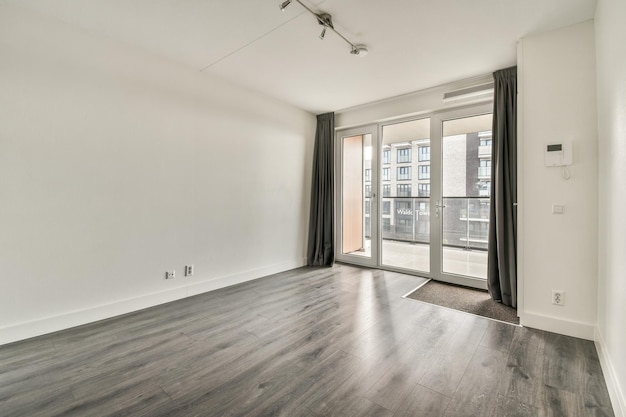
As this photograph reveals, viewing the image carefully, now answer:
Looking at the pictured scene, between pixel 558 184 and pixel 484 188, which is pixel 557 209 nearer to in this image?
pixel 558 184

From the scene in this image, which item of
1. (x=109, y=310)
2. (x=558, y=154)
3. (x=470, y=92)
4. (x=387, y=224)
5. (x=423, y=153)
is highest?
(x=470, y=92)

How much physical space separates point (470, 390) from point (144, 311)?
2.98m

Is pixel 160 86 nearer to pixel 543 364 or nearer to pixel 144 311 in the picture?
pixel 144 311

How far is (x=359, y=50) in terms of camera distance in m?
2.86

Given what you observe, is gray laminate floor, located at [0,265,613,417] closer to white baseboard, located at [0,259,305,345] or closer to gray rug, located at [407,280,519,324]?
white baseboard, located at [0,259,305,345]

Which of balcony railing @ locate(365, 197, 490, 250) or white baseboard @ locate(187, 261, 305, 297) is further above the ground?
balcony railing @ locate(365, 197, 490, 250)

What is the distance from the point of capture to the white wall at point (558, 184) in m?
2.37

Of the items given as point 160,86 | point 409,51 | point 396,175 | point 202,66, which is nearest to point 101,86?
point 160,86

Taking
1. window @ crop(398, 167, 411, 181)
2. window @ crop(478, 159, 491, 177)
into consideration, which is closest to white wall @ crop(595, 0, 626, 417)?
window @ crop(478, 159, 491, 177)

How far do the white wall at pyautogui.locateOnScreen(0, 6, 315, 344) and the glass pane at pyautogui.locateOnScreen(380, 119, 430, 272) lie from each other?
2115 millimetres

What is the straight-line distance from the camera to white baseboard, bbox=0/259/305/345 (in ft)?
7.57

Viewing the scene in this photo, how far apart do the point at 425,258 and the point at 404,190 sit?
1.10 meters

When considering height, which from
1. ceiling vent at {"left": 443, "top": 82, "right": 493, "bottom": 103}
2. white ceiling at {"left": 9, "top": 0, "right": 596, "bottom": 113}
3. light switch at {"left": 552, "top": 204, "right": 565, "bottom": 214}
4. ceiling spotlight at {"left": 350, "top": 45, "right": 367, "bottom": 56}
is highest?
white ceiling at {"left": 9, "top": 0, "right": 596, "bottom": 113}

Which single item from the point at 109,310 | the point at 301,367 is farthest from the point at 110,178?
the point at 301,367
